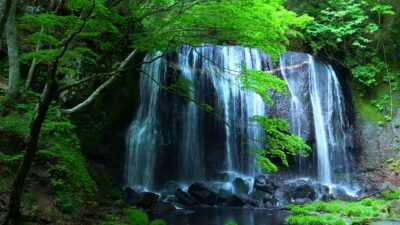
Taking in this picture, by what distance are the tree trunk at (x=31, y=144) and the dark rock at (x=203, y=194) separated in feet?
30.5

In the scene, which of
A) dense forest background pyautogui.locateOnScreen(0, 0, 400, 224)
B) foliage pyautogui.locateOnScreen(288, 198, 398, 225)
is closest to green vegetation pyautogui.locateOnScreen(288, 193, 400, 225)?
foliage pyautogui.locateOnScreen(288, 198, 398, 225)

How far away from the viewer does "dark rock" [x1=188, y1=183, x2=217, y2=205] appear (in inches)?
555

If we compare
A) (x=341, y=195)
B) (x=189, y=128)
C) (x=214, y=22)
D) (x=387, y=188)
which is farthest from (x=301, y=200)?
(x=214, y=22)

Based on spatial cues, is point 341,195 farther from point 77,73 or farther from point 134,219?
point 77,73

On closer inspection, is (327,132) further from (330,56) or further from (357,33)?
(357,33)

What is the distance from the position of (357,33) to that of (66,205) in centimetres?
1802

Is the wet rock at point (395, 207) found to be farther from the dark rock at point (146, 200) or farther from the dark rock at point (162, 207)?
the dark rock at point (146, 200)

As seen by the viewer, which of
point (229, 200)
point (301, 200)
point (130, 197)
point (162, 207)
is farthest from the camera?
point (301, 200)

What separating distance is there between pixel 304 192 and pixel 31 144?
41.3ft

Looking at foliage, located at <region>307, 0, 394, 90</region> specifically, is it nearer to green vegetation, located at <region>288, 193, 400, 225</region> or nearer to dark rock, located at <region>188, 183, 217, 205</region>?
green vegetation, located at <region>288, 193, 400, 225</region>

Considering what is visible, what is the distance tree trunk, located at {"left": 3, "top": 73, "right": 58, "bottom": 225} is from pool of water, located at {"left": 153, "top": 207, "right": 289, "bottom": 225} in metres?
5.81

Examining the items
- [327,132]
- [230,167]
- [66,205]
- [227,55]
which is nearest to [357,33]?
[327,132]

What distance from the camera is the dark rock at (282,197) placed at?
14577 millimetres

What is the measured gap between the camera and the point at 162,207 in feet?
41.8
